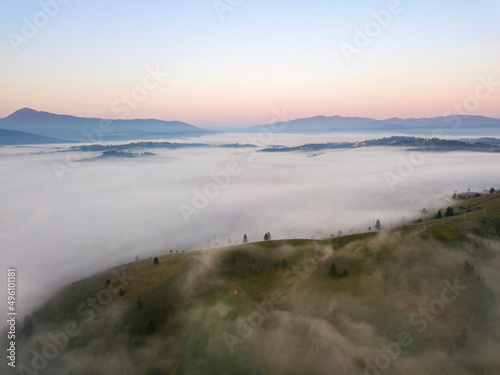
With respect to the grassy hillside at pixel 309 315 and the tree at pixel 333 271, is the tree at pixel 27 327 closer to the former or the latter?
the grassy hillside at pixel 309 315

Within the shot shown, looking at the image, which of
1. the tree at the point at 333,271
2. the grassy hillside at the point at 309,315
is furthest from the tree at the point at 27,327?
the tree at the point at 333,271

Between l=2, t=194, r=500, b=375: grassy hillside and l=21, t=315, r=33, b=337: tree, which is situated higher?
l=2, t=194, r=500, b=375: grassy hillside

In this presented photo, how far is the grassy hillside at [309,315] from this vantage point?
110562 mm

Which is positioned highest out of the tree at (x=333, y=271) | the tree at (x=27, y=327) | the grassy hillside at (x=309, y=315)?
the tree at (x=333, y=271)

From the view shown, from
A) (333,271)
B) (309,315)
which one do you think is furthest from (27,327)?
(333,271)

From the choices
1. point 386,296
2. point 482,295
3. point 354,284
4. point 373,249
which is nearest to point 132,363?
point 354,284

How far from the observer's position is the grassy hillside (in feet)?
363

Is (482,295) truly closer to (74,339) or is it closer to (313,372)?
(313,372)

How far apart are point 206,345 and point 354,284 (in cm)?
7686

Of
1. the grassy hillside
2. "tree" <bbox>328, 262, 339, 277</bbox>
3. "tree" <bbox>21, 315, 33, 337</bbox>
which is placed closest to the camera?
the grassy hillside

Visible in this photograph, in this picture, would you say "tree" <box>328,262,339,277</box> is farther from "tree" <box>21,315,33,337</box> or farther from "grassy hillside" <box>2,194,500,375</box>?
"tree" <box>21,315,33,337</box>

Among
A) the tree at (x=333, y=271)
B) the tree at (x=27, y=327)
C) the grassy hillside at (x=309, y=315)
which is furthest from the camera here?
the tree at (x=27, y=327)

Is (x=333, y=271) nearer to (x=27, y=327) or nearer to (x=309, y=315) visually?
(x=309, y=315)

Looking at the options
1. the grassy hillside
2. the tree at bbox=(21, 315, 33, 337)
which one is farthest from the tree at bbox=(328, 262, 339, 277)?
the tree at bbox=(21, 315, 33, 337)
